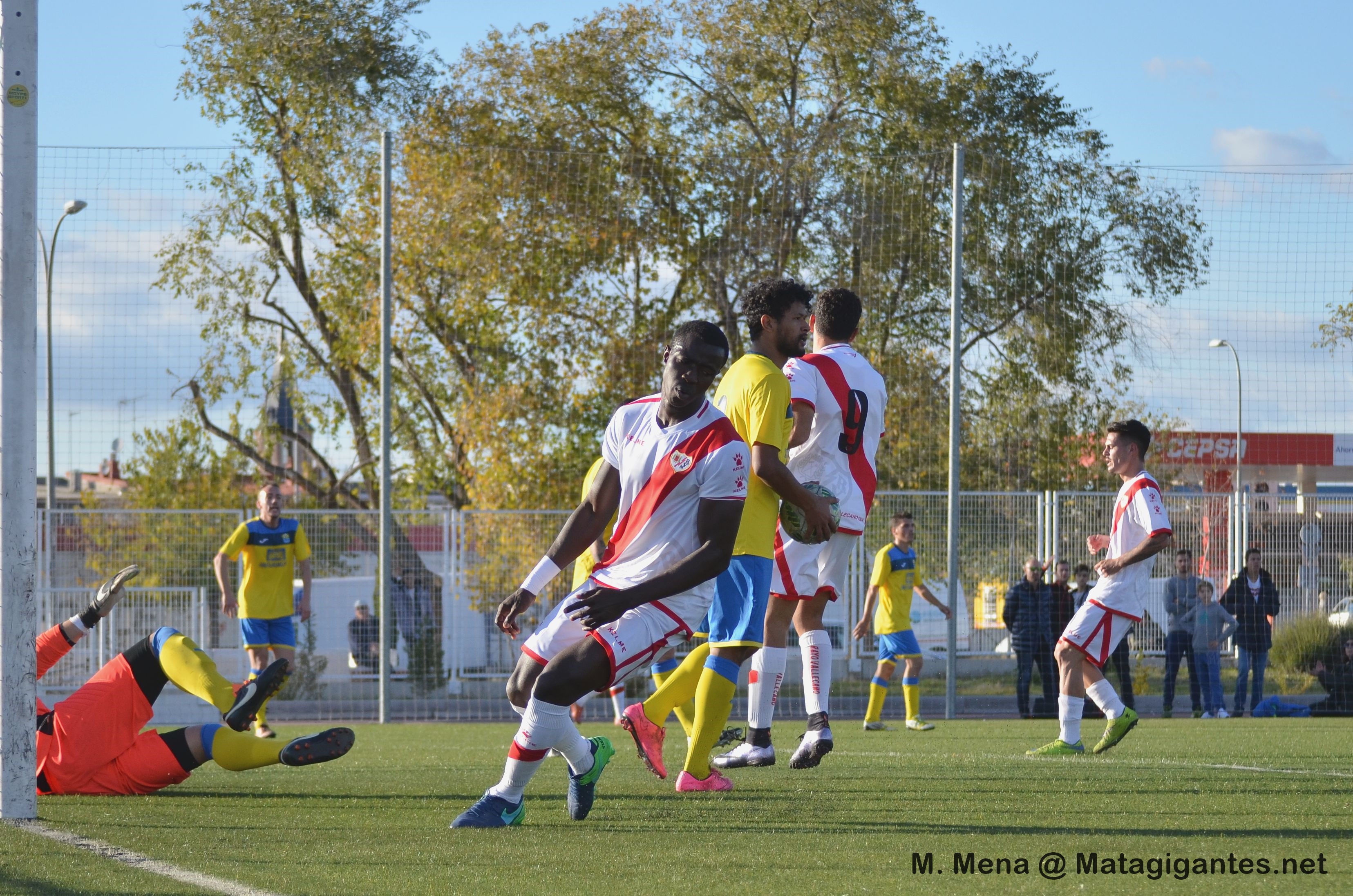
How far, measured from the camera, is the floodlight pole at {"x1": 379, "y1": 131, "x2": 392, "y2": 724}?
42.2 feet

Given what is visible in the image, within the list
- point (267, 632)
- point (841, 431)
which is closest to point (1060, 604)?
point (267, 632)

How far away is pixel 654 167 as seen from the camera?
608 inches

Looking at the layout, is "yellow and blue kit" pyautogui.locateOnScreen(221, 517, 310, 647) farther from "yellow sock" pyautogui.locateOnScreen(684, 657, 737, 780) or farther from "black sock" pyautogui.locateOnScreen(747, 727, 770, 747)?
"yellow sock" pyautogui.locateOnScreen(684, 657, 737, 780)

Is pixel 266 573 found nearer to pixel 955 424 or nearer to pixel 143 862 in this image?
pixel 955 424

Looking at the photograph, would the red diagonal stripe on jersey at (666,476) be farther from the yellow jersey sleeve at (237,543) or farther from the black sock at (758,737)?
the yellow jersey sleeve at (237,543)

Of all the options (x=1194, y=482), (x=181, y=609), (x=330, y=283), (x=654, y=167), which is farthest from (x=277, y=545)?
(x=1194, y=482)

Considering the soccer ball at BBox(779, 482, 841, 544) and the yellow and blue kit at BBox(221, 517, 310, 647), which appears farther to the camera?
the yellow and blue kit at BBox(221, 517, 310, 647)

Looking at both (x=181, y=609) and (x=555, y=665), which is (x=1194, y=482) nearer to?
(x=181, y=609)

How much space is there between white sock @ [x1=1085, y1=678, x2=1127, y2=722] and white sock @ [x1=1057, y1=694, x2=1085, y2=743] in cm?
12

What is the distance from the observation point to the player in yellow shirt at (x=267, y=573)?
11430 mm

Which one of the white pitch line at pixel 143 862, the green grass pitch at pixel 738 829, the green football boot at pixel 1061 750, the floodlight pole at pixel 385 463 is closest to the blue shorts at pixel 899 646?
the green football boot at pixel 1061 750

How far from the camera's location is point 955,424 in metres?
13.3

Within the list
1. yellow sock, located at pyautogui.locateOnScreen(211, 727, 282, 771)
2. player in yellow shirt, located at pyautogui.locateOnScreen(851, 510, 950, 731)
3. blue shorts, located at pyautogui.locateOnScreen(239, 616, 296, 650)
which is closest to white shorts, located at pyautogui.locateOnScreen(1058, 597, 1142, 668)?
player in yellow shirt, located at pyautogui.locateOnScreen(851, 510, 950, 731)

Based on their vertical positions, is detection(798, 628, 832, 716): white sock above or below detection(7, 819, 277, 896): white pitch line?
above
